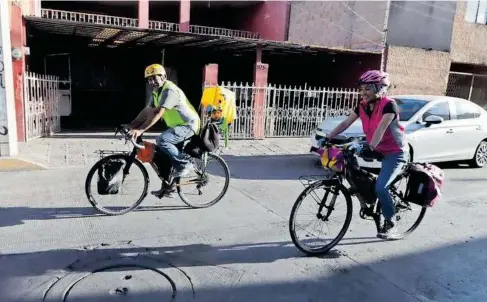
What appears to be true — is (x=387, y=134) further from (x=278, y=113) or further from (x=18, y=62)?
(x=18, y=62)

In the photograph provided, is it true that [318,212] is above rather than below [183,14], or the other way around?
below

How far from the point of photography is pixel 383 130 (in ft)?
12.9

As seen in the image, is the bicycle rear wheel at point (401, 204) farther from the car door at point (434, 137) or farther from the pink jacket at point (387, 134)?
the car door at point (434, 137)

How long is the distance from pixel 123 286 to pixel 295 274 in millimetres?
1535

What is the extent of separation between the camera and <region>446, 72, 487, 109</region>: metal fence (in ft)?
52.8

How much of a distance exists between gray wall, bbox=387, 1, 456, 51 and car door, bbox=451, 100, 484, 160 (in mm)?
6486

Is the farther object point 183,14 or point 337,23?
point 183,14

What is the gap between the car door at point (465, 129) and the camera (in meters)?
8.66

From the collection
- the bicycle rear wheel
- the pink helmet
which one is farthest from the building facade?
the pink helmet

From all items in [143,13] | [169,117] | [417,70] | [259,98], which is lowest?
[169,117]

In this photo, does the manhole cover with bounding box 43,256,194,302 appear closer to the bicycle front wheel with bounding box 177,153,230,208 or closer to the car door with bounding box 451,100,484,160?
the bicycle front wheel with bounding box 177,153,230,208

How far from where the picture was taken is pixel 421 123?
26.1 ft

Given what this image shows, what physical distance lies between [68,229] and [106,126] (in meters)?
9.45

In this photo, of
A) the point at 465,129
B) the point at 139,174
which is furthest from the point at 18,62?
the point at 465,129
